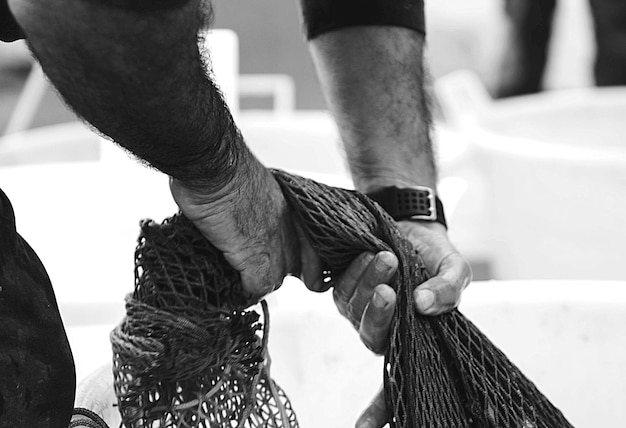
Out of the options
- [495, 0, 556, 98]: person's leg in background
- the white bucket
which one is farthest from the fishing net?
[495, 0, 556, 98]: person's leg in background

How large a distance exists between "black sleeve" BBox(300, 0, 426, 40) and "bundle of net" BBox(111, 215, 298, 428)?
350mm

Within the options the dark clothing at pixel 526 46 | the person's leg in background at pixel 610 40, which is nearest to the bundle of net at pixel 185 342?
the person's leg in background at pixel 610 40

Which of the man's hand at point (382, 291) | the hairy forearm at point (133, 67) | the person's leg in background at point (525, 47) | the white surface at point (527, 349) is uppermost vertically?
the hairy forearm at point (133, 67)

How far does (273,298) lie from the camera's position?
1193 mm

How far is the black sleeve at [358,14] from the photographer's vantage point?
100 cm

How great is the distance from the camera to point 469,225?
6.98 feet

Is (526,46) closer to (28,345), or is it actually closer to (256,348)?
(256,348)

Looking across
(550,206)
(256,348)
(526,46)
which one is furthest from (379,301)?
(526,46)

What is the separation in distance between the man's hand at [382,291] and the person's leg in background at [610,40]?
87.3 inches

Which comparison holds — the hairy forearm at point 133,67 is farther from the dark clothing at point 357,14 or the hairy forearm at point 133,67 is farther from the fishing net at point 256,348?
the dark clothing at point 357,14

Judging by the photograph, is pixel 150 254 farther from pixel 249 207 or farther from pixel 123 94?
pixel 123 94

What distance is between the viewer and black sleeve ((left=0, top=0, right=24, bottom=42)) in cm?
66

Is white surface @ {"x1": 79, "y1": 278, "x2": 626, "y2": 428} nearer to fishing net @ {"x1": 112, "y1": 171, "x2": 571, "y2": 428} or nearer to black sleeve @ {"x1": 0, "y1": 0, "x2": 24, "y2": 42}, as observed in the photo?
fishing net @ {"x1": 112, "y1": 171, "x2": 571, "y2": 428}

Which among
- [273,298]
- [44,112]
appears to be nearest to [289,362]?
[273,298]
